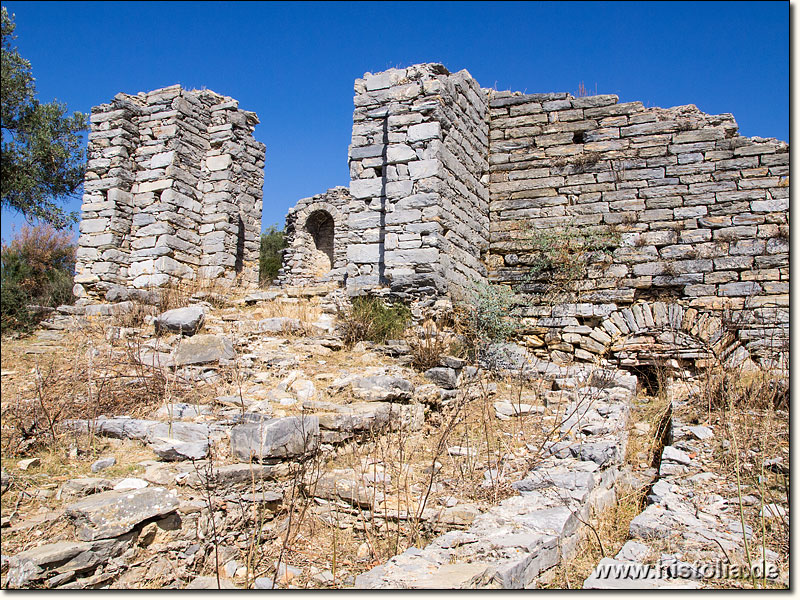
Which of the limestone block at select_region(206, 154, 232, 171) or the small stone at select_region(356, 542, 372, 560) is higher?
the limestone block at select_region(206, 154, 232, 171)

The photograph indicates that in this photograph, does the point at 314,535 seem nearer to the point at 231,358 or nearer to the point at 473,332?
the point at 231,358

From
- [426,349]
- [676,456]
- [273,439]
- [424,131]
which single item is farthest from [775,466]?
[424,131]

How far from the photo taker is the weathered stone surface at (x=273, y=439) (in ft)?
14.3

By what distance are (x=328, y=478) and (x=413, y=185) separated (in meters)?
5.00

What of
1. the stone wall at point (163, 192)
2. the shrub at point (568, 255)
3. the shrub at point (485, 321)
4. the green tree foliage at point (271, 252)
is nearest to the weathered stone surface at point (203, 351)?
the shrub at point (485, 321)

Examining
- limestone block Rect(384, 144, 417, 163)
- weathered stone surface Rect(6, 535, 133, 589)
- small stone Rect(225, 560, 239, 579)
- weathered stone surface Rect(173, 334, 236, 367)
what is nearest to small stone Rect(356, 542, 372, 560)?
small stone Rect(225, 560, 239, 579)

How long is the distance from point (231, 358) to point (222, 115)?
277 inches

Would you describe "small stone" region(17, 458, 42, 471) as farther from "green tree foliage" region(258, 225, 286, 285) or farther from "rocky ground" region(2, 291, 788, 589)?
"green tree foliage" region(258, 225, 286, 285)

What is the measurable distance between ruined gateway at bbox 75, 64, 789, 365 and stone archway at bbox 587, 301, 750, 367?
20 mm

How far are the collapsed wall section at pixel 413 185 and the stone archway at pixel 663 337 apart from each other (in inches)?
89.9

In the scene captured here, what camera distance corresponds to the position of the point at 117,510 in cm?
344

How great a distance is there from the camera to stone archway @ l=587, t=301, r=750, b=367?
28.2 feet

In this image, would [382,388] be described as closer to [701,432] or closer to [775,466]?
[701,432]

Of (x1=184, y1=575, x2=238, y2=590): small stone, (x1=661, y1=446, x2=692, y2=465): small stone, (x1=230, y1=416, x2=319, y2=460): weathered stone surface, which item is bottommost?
(x1=184, y1=575, x2=238, y2=590): small stone
